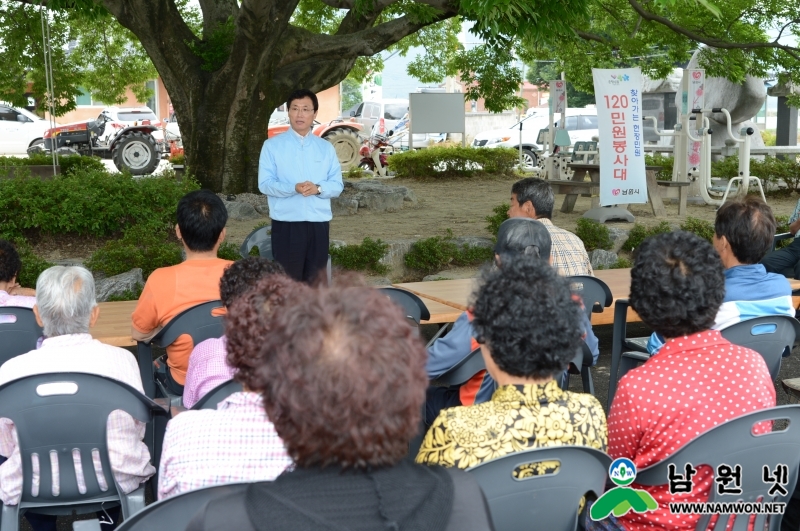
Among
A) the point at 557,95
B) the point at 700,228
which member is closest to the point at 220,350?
the point at 700,228

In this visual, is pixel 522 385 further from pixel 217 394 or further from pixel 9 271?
pixel 9 271

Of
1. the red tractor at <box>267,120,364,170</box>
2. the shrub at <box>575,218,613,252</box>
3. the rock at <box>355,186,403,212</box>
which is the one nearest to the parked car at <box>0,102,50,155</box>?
the red tractor at <box>267,120,364,170</box>

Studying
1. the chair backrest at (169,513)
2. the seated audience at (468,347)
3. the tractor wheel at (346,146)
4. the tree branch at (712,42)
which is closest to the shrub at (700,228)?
the tree branch at (712,42)

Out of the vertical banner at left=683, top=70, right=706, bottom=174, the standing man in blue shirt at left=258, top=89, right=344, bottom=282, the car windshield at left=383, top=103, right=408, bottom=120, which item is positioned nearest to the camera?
the standing man in blue shirt at left=258, top=89, right=344, bottom=282

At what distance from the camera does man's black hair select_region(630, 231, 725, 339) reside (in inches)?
91.6

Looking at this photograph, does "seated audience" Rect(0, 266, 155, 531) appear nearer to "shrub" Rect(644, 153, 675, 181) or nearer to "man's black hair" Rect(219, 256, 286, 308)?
"man's black hair" Rect(219, 256, 286, 308)

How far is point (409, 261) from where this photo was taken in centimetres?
745

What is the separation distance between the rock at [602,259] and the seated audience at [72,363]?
217 inches

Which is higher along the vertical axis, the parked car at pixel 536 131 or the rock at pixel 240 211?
the parked car at pixel 536 131

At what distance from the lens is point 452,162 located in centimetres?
1498

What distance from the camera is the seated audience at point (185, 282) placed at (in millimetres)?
3277

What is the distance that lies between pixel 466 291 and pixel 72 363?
2417 mm

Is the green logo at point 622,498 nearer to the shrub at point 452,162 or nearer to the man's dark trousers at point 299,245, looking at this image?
the man's dark trousers at point 299,245

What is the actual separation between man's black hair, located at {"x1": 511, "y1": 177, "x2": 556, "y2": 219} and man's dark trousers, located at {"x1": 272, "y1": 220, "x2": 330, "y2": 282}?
1.28 m
